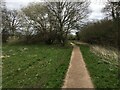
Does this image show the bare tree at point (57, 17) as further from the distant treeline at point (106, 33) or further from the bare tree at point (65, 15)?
the distant treeline at point (106, 33)

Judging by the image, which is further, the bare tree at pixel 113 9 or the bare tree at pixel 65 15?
the bare tree at pixel 65 15

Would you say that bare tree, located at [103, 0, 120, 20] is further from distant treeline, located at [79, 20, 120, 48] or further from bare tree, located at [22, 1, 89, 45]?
bare tree, located at [22, 1, 89, 45]

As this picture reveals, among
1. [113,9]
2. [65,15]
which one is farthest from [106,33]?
[65,15]

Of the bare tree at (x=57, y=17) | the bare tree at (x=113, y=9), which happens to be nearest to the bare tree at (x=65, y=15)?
the bare tree at (x=57, y=17)

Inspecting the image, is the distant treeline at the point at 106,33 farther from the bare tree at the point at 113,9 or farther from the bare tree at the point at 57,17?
the bare tree at the point at 57,17

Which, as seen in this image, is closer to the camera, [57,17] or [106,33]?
[106,33]

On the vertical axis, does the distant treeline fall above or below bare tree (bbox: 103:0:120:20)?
below

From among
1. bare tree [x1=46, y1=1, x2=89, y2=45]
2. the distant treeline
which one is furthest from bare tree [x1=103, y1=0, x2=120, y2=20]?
bare tree [x1=46, y1=1, x2=89, y2=45]

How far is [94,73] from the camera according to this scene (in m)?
13.5

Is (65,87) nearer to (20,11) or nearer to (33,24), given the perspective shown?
(33,24)

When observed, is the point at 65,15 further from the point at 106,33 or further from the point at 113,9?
the point at 113,9

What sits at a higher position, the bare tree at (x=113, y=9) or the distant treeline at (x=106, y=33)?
the bare tree at (x=113, y=9)

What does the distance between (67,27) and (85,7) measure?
18.0 feet

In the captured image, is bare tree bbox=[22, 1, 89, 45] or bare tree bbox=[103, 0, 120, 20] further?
bare tree bbox=[22, 1, 89, 45]
